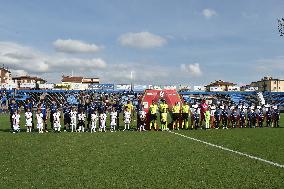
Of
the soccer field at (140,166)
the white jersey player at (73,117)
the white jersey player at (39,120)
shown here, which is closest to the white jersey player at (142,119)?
the white jersey player at (73,117)

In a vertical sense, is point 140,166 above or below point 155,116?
below

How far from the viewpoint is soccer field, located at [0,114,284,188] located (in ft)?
26.7

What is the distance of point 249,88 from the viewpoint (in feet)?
227

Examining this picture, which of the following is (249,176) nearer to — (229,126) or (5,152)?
(5,152)

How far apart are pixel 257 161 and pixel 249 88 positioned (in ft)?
199

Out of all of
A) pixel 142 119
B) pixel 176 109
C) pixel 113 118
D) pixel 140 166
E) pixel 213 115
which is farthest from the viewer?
pixel 213 115

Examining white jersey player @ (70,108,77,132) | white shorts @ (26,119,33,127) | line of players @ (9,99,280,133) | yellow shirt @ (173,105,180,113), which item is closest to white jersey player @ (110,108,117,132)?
line of players @ (9,99,280,133)

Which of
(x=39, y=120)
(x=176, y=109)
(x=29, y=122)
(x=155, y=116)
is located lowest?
(x=29, y=122)

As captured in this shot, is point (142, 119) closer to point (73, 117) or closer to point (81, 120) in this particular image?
point (81, 120)

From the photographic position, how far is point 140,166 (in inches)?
400

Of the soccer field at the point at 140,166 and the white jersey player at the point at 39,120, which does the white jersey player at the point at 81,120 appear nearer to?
the white jersey player at the point at 39,120

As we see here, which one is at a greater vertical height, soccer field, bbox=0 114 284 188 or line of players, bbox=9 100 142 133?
line of players, bbox=9 100 142 133

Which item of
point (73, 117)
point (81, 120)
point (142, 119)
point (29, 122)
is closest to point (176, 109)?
point (142, 119)

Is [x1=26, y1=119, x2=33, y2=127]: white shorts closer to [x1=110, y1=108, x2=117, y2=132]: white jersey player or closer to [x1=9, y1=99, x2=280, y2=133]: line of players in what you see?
[x1=9, y1=99, x2=280, y2=133]: line of players
